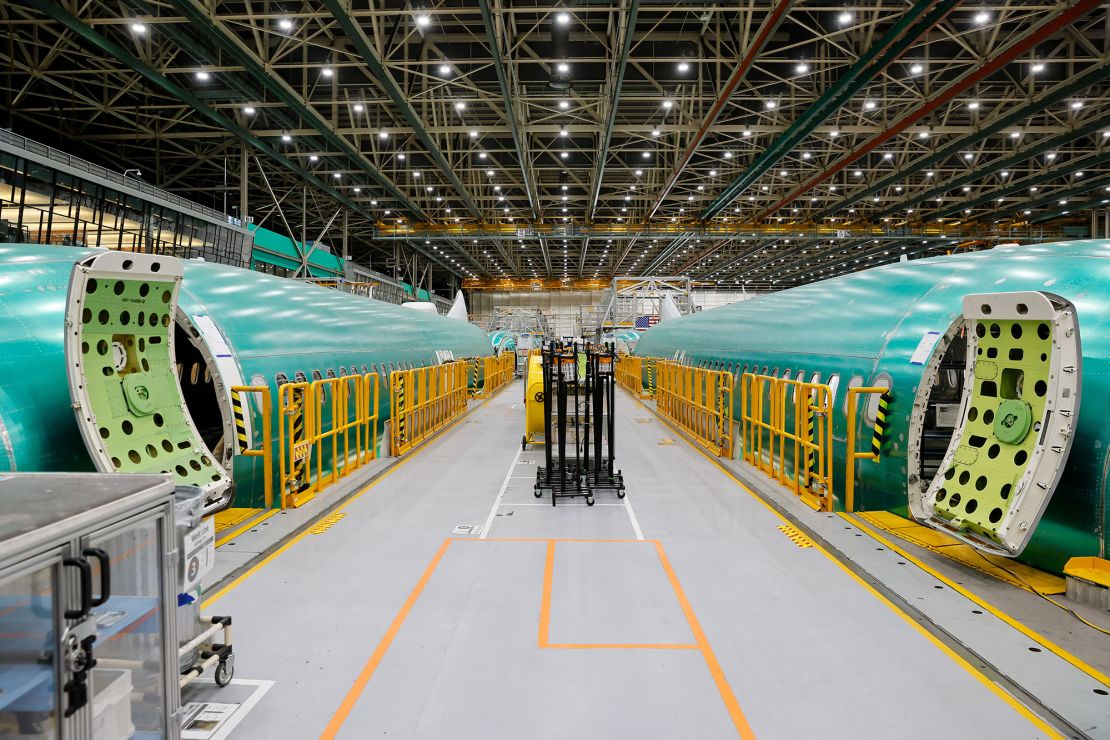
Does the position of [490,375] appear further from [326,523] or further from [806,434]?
[806,434]

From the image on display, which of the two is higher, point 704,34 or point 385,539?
point 704,34

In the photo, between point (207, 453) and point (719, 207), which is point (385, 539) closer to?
point (207, 453)

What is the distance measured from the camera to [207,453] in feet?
25.7

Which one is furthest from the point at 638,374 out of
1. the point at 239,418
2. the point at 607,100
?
the point at 239,418

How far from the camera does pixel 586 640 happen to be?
17.8ft

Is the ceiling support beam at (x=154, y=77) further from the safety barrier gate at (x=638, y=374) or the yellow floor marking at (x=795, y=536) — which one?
the yellow floor marking at (x=795, y=536)

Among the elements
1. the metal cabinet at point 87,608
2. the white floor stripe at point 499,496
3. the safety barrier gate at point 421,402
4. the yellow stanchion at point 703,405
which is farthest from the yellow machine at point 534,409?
the metal cabinet at point 87,608

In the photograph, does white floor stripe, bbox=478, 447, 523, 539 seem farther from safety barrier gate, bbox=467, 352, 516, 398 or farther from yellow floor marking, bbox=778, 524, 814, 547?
safety barrier gate, bbox=467, 352, 516, 398

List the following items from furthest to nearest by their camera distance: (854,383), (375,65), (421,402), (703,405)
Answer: (375,65)
(421,402)
(703,405)
(854,383)

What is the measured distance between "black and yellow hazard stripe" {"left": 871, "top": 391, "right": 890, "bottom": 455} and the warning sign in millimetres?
8936

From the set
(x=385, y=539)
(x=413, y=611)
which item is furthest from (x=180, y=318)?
(x=413, y=611)

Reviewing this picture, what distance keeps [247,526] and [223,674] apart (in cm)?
434

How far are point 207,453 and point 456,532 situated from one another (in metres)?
3.76

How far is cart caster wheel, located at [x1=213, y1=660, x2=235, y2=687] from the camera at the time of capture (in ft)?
15.1
